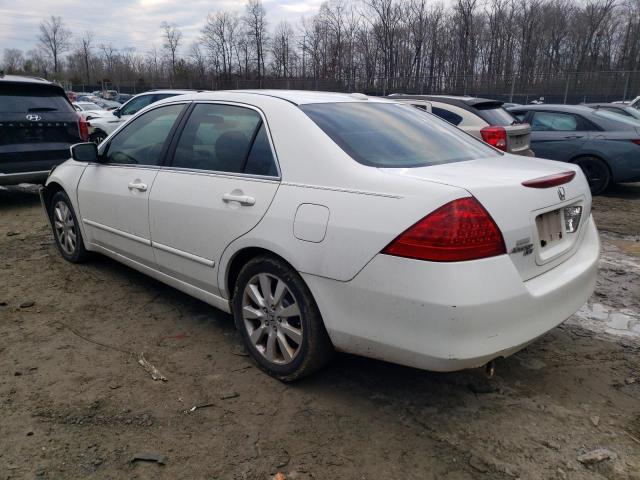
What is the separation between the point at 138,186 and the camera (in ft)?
12.4

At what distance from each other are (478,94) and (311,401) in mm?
32700

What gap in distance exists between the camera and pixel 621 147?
8.61 meters

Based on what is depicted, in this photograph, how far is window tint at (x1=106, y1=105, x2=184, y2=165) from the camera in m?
3.82

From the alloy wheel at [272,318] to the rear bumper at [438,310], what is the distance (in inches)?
10.9

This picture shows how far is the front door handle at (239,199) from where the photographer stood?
2930mm

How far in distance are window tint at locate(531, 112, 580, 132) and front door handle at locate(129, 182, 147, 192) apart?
26.2 feet

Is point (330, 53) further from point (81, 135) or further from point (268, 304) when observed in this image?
point (268, 304)

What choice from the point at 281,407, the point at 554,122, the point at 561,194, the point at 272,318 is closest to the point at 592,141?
the point at 554,122

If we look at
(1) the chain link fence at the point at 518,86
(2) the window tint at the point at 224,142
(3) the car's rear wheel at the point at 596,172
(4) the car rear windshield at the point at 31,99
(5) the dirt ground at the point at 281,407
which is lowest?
(5) the dirt ground at the point at 281,407

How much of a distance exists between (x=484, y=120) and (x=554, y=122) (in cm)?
275

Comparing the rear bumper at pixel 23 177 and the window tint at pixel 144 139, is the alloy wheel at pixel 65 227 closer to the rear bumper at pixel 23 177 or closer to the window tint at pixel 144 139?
the window tint at pixel 144 139

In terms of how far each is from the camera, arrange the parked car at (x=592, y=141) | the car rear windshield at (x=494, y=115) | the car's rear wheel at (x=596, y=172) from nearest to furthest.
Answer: the car rear windshield at (x=494, y=115), the parked car at (x=592, y=141), the car's rear wheel at (x=596, y=172)

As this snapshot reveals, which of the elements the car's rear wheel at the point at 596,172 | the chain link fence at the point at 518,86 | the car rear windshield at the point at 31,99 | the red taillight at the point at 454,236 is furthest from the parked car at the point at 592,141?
the chain link fence at the point at 518,86

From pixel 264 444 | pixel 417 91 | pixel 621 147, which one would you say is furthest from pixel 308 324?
pixel 417 91
